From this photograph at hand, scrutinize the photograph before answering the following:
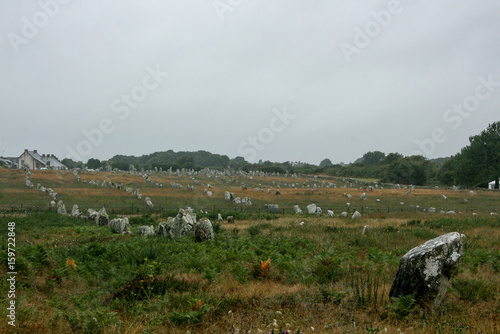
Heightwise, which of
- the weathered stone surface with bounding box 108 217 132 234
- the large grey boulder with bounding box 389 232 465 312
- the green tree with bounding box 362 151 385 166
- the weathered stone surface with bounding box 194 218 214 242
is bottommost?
the weathered stone surface with bounding box 108 217 132 234

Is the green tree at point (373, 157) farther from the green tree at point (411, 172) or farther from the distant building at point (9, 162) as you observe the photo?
the distant building at point (9, 162)

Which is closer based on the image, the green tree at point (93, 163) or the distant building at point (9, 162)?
the distant building at point (9, 162)

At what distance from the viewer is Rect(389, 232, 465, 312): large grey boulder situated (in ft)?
19.8

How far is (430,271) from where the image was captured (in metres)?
6.07

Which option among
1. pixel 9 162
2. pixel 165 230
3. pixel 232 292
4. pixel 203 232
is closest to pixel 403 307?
pixel 232 292

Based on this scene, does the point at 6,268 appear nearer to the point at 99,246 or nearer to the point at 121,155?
the point at 99,246

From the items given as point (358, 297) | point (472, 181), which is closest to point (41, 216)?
point (358, 297)

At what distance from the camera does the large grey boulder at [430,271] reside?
238 inches

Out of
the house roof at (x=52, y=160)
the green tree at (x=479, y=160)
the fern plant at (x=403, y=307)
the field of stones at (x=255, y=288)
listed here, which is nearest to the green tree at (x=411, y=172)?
the green tree at (x=479, y=160)

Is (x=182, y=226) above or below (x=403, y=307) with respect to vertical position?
below

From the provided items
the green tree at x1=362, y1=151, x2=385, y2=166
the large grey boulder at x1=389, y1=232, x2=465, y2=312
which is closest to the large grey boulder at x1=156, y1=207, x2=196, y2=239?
the large grey boulder at x1=389, y1=232, x2=465, y2=312

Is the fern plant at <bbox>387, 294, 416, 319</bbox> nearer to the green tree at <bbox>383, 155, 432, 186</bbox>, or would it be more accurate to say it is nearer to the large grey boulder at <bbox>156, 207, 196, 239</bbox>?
the large grey boulder at <bbox>156, 207, 196, 239</bbox>

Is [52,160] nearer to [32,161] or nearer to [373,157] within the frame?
[32,161]

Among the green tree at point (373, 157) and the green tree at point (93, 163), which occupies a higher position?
the green tree at point (373, 157)
